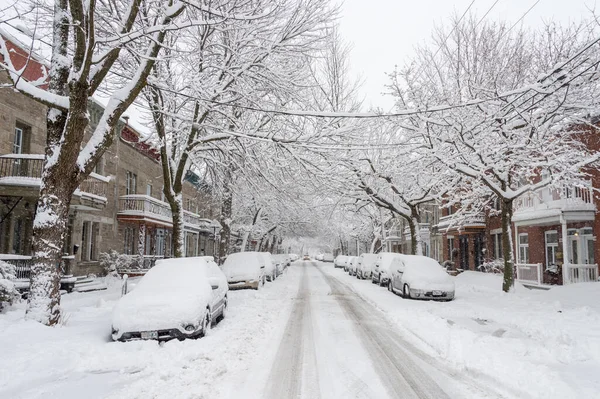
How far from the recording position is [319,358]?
7.14 metres

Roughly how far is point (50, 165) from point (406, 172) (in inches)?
576

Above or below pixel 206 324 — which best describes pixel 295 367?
below

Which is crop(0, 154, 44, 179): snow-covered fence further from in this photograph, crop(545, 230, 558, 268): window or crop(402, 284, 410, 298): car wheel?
crop(545, 230, 558, 268): window

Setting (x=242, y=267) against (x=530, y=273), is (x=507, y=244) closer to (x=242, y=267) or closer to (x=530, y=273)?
(x=530, y=273)

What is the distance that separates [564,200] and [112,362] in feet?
61.4

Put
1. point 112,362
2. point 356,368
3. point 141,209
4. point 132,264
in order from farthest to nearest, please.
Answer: point 132,264
point 141,209
point 112,362
point 356,368

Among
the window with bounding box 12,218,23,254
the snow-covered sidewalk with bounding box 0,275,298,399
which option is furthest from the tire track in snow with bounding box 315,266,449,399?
the window with bounding box 12,218,23,254

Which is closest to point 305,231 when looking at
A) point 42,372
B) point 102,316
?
point 102,316

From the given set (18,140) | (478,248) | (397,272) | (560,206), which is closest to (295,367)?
(397,272)

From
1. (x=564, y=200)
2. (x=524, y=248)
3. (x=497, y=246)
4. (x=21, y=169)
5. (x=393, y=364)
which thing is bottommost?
(x=393, y=364)

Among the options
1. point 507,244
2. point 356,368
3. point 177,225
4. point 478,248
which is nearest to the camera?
point 356,368

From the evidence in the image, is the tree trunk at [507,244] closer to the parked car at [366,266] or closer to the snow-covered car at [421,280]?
the snow-covered car at [421,280]

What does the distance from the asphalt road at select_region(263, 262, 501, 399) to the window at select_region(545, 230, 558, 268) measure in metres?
15.8

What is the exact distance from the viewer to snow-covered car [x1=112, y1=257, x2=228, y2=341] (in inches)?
311
